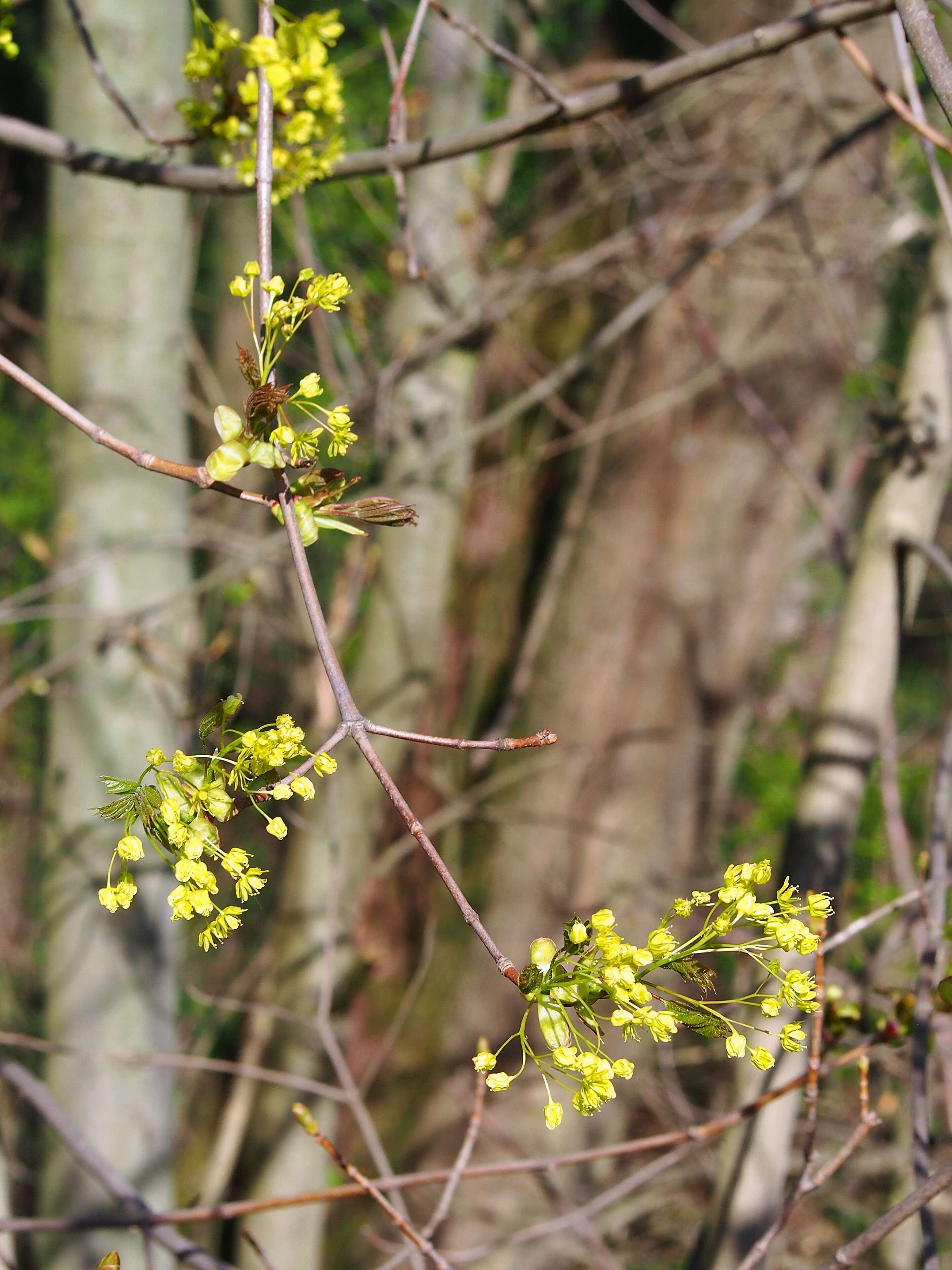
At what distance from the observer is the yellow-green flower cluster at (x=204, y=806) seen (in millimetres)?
622

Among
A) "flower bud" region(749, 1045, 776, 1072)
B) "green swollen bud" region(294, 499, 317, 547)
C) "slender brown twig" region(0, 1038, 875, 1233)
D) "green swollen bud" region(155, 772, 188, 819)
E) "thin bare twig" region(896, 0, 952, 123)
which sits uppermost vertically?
"thin bare twig" region(896, 0, 952, 123)

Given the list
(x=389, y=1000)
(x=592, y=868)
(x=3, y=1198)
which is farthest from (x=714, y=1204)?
(x=389, y=1000)

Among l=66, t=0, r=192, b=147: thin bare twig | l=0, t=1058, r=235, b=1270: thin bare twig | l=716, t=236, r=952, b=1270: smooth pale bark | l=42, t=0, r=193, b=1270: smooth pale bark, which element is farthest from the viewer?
l=42, t=0, r=193, b=1270: smooth pale bark

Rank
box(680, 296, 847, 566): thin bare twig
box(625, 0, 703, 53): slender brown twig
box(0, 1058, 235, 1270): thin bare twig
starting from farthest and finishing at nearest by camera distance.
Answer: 1. box(680, 296, 847, 566): thin bare twig
2. box(625, 0, 703, 53): slender brown twig
3. box(0, 1058, 235, 1270): thin bare twig

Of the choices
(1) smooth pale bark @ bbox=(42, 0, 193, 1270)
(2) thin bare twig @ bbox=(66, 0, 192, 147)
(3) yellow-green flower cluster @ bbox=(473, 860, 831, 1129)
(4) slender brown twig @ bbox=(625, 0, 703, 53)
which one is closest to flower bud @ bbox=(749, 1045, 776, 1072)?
(3) yellow-green flower cluster @ bbox=(473, 860, 831, 1129)

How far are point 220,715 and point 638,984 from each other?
0.35 m

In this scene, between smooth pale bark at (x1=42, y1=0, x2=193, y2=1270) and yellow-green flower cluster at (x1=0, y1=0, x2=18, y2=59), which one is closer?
yellow-green flower cluster at (x1=0, y1=0, x2=18, y2=59)

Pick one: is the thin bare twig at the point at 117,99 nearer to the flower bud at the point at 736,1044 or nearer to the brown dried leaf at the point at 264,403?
the brown dried leaf at the point at 264,403

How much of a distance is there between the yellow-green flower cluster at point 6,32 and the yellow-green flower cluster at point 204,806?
351mm

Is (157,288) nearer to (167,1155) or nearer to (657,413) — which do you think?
(657,413)

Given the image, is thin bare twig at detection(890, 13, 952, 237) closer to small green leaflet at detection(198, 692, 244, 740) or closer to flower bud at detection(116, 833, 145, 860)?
small green leaflet at detection(198, 692, 244, 740)

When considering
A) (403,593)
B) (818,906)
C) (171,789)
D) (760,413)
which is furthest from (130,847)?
(760,413)

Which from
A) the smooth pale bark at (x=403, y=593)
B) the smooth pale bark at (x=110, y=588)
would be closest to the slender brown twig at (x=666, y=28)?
the smooth pale bark at (x=403, y=593)

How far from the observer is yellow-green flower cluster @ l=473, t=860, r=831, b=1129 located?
59cm
